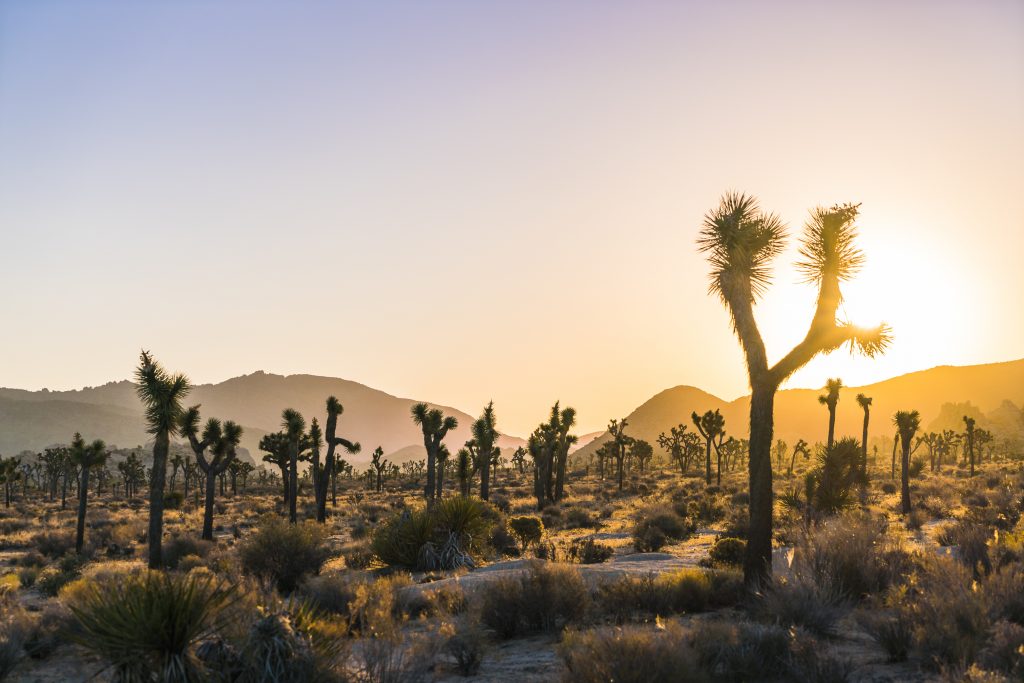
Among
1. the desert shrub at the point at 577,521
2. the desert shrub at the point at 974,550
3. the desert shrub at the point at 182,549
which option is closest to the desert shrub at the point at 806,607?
the desert shrub at the point at 974,550

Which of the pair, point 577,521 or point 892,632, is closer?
point 892,632

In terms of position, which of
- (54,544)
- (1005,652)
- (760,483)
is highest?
(760,483)

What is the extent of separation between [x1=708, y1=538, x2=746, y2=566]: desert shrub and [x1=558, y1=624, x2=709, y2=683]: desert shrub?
9.62m

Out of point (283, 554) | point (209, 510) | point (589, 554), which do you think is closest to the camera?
point (283, 554)

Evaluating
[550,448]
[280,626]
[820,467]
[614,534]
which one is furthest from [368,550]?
[550,448]

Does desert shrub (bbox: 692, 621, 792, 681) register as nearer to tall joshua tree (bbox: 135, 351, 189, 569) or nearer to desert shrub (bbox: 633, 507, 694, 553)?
desert shrub (bbox: 633, 507, 694, 553)

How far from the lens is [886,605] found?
10.6 meters

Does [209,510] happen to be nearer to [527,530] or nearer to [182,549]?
[182,549]

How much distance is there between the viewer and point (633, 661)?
275 inches

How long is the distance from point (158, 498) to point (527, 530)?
13.6 m

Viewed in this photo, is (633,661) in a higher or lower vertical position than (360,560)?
higher

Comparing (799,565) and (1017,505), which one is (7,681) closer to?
(799,565)

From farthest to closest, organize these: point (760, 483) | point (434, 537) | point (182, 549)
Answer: point (182, 549), point (434, 537), point (760, 483)

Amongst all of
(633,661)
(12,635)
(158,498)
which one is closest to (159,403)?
(158,498)
